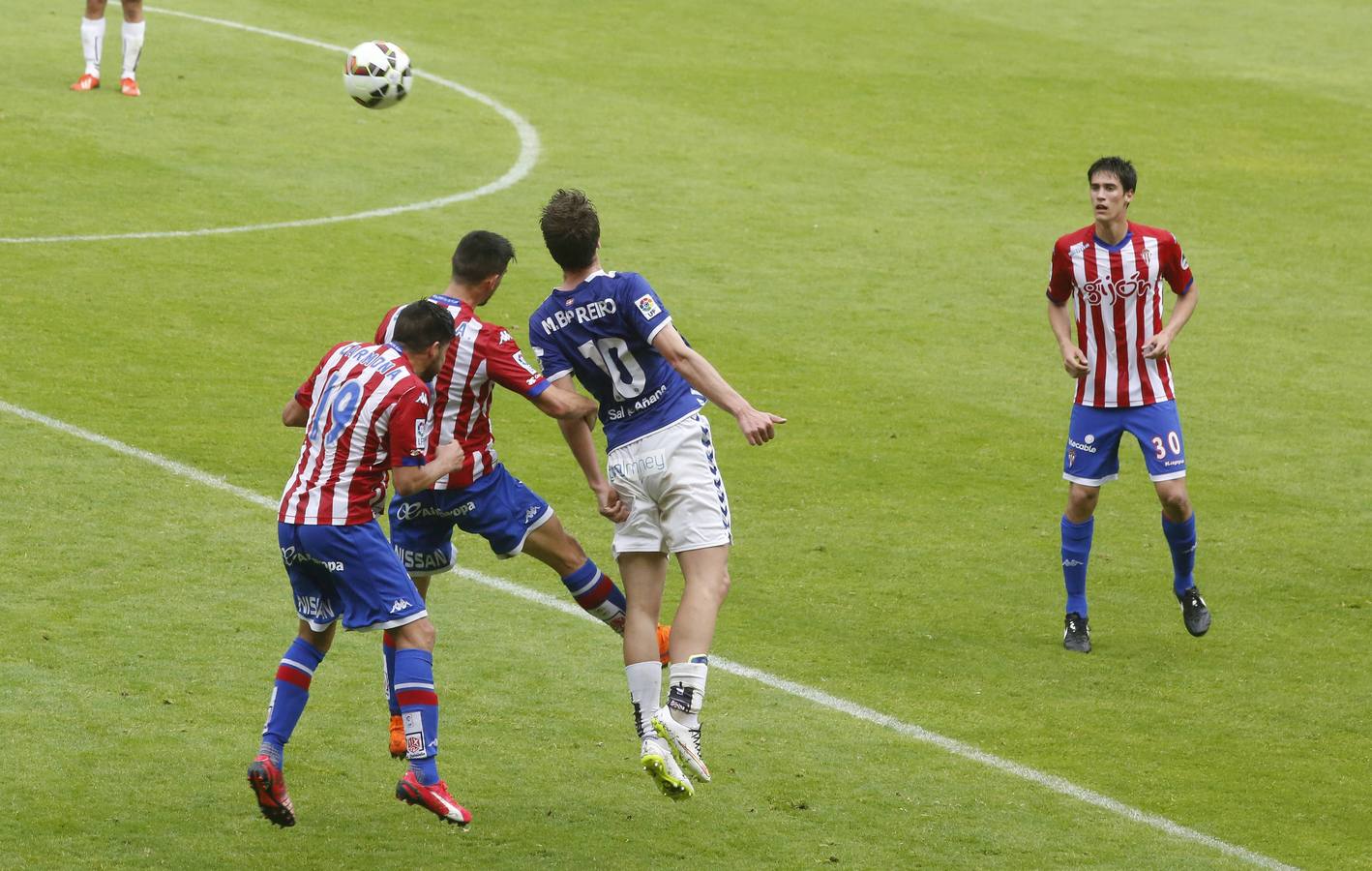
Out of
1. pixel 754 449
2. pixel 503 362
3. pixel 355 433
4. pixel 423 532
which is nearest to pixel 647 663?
pixel 423 532

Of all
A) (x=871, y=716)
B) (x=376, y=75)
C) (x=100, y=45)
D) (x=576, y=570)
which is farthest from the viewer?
(x=100, y=45)

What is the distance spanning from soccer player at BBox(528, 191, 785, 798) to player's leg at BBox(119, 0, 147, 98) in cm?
1344

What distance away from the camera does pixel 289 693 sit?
23.3ft

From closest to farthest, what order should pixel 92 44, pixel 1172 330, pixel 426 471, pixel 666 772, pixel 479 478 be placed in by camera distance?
pixel 666 772
pixel 426 471
pixel 479 478
pixel 1172 330
pixel 92 44

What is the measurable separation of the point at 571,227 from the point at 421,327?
0.77m

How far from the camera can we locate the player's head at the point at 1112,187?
9.56m

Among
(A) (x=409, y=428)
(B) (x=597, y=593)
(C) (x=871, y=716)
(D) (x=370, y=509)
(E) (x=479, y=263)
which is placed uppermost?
(E) (x=479, y=263)

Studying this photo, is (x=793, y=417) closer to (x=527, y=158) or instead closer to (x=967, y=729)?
(x=967, y=729)

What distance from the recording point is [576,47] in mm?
24078

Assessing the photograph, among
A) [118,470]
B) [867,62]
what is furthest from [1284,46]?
[118,470]

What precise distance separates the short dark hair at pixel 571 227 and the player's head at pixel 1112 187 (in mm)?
3219

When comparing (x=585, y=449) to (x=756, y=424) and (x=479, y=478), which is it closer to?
(x=479, y=478)

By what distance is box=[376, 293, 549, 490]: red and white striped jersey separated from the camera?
763 centimetres

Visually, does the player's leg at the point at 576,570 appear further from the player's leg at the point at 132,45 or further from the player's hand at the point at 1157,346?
the player's leg at the point at 132,45
